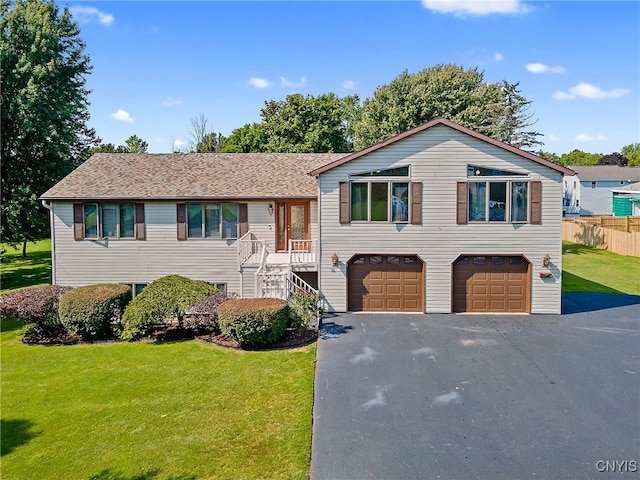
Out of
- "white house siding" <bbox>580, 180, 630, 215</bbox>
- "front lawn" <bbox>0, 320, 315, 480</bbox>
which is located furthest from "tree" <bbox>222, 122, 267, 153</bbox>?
"white house siding" <bbox>580, 180, 630, 215</bbox>

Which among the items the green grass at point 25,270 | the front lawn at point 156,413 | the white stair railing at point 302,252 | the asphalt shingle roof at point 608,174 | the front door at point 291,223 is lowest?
the front lawn at point 156,413

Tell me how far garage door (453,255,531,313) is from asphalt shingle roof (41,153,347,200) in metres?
6.42

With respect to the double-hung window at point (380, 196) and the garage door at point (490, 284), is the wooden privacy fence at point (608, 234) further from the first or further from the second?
the double-hung window at point (380, 196)

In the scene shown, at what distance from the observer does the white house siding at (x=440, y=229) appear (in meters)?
14.6

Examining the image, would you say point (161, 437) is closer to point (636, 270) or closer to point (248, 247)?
point (248, 247)

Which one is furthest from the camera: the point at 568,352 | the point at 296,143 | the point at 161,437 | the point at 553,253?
the point at 296,143

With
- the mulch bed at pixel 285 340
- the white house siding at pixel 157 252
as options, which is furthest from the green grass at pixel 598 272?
the white house siding at pixel 157 252

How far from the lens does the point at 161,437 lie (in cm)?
761

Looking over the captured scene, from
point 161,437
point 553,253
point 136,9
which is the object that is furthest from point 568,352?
point 136,9

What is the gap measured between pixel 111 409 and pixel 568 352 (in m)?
11.3

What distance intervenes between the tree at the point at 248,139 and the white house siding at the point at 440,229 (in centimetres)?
2381

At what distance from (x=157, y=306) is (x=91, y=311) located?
199 centimetres

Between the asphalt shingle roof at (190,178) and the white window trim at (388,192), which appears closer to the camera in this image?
the white window trim at (388,192)

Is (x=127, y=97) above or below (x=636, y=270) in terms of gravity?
above
